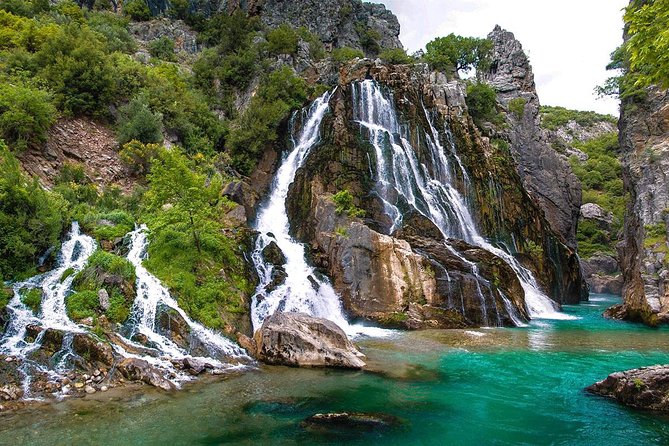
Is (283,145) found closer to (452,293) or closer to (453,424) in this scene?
(452,293)

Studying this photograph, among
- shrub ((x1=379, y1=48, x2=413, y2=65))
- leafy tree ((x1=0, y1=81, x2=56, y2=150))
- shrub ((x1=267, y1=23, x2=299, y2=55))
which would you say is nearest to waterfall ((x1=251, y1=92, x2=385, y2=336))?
leafy tree ((x1=0, y1=81, x2=56, y2=150))

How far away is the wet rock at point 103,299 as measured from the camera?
1393cm

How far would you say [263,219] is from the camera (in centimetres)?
2822

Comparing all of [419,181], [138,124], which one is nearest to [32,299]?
[138,124]

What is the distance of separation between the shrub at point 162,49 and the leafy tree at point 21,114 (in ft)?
98.3

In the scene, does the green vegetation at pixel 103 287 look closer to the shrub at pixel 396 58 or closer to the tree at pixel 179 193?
the tree at pixel 179 193

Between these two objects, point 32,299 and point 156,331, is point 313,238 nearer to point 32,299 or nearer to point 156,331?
point 156,331

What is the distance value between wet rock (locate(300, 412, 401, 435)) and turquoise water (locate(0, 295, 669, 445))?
0.65 ft

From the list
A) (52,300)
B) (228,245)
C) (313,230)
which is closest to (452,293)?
(313,230)

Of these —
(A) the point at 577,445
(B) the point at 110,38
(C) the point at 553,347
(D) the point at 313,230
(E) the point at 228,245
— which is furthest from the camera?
(B) the point at 110,38

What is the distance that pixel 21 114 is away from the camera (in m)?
21.5

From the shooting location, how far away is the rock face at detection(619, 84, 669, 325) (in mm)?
22844

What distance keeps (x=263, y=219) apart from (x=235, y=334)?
44.0 ft

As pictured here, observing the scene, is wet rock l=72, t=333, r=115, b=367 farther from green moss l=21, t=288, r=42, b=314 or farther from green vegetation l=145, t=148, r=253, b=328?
green vegetation l=145, t=148, r=253, b=328
